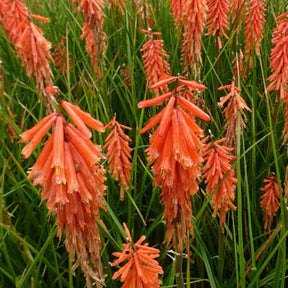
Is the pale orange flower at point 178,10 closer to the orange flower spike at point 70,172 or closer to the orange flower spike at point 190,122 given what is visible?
the orange flower spike at point 190,122

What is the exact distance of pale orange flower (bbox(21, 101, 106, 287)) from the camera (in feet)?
4.61

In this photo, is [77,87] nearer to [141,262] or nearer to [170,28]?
[170,28]

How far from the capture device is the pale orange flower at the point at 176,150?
1.49 metres

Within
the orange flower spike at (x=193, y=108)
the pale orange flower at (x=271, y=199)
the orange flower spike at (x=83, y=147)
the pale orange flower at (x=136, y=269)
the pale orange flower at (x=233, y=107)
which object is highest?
the orange flower spike at (x=193, y=108)

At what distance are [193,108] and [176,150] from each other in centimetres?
15

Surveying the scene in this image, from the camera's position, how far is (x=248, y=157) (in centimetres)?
320

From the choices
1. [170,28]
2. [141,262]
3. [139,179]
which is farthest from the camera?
[170,28]

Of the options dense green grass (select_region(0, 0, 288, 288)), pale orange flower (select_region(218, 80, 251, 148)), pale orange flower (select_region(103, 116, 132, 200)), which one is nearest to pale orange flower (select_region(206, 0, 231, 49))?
dense green grass (select_region(0, 0, 288, 288))

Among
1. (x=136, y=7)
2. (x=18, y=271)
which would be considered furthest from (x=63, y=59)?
(x=18, y=271)

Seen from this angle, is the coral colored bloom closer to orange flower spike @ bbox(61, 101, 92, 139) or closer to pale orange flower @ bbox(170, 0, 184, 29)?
orange flower spike @ bbox(61, 101, 92, 139)

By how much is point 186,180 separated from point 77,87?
7.76 ft

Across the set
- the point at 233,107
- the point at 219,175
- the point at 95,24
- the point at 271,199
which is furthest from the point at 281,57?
the point at 95,24

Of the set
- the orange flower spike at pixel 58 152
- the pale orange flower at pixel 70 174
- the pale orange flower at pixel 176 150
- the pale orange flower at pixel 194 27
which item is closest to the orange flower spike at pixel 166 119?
the pale orange flower at pixel 176 150

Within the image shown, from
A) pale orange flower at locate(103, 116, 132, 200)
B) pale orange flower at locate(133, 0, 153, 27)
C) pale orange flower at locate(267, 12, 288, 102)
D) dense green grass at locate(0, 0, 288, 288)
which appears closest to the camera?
dense green grass at locate(0, 0, 288, 288)
